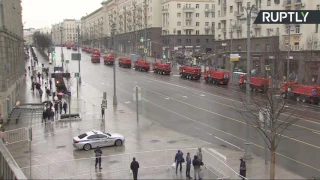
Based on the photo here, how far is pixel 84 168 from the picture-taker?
18391 millimetres

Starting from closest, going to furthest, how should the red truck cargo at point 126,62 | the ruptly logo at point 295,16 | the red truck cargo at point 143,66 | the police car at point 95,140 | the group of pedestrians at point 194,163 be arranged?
1. the group of pedestrians at point 194,163
2. the ruptly logo at point 295,16
3. the police car at point 95,140
4. the red truck cargo at point 143,66
5. the red truck cargo at point 126,62

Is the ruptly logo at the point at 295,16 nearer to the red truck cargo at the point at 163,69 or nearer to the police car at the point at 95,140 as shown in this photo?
the police car at the point at 95,140

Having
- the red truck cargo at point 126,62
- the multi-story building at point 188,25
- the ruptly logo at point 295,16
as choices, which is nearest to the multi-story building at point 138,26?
the multi-story building at point 188,25

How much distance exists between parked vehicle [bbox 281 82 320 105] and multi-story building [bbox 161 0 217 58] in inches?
2866

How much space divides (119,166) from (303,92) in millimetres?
29679

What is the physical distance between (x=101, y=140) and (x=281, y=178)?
10.5 metres

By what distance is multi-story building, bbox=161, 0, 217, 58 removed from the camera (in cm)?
11788

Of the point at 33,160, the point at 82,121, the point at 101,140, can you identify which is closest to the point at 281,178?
the point at 101,140

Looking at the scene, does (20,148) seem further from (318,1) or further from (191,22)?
(191,22)

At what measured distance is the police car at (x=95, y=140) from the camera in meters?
22.2

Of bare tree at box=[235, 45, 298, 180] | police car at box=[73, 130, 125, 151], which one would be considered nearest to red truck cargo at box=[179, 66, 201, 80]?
bare tree at box=[235, 45, 298, 180]

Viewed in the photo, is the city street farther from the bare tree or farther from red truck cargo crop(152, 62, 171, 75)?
red truck cargo crop(152, 62, 171, 75)

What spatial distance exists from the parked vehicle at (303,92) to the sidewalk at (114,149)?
57.2ft

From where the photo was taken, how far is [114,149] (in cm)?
2258
